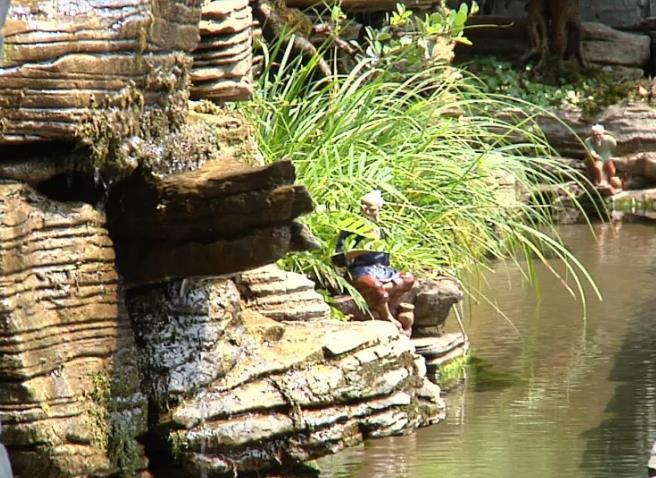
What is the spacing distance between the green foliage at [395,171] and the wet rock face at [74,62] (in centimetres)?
244

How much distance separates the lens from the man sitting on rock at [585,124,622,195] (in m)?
13.1

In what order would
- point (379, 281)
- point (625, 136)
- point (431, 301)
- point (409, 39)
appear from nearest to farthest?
point (379, 281) < point (431, 301) < point (409, 39) < point (625, 136)

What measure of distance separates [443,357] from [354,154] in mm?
1632

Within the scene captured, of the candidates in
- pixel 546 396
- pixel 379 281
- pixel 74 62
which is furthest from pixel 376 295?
pixel 74 62

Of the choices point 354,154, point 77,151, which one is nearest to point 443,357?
point 354,154

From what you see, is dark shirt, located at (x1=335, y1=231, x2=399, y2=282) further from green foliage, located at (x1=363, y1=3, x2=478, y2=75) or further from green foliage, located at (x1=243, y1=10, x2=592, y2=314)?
green foliage, located at (x1=363, y1=3, x2=478, y2=75)

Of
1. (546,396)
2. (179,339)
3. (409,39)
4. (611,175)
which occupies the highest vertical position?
(409,39)

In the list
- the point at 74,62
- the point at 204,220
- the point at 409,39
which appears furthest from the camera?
the point at 409,39

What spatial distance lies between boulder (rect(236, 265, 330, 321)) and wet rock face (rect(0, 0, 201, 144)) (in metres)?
1.12

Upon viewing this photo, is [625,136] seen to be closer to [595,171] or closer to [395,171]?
[595,171]

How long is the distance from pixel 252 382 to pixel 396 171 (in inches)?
133

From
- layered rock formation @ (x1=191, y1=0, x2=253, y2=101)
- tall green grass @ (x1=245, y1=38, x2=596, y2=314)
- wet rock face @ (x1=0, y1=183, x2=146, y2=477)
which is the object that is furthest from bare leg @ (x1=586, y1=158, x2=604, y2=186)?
wet rock face @ (x1=0, y1=183, x2=146, y2=477)

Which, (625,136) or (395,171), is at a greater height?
(395,171)

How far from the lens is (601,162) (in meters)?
13.1
